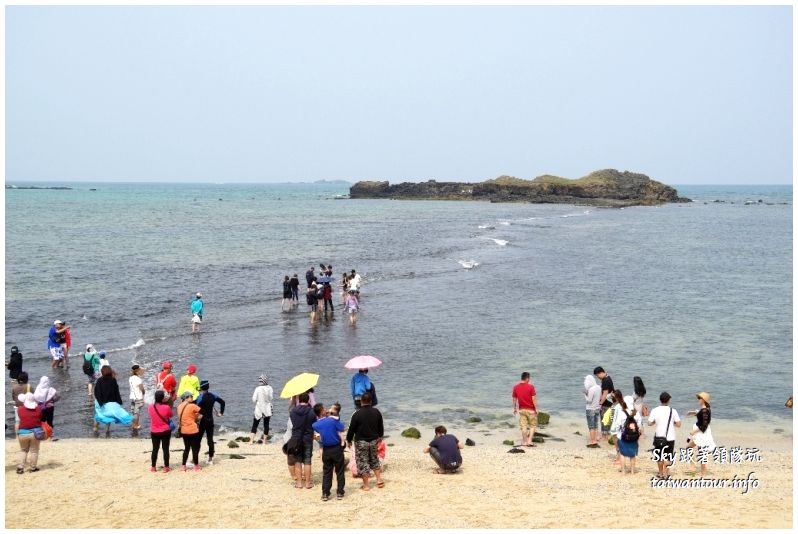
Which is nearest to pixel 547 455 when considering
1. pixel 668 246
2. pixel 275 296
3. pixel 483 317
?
pixel 483 317

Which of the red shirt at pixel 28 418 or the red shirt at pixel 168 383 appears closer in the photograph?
the red shirt at pixel 28 418

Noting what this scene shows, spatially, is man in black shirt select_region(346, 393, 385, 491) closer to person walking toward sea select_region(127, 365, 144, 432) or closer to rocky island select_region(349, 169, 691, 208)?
person walking toward sea select_region(127, 365, 144, 432)

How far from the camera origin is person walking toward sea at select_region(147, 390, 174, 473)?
11143 millimetres

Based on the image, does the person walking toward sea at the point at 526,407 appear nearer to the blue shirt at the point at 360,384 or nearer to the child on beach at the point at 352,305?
the blue shirt at the point at 360,384

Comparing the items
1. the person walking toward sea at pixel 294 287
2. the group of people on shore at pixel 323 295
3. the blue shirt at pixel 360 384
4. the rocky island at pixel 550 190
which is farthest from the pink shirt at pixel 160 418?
the rocky island at pixel 550 190

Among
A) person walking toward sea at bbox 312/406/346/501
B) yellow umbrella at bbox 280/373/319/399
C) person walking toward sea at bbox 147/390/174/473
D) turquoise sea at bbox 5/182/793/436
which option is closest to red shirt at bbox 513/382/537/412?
turquoise sea at bbox 5/182/793/436

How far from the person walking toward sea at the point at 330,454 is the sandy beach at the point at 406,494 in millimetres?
226

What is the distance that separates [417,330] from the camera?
23.9 metres

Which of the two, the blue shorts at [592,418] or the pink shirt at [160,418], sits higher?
the pink shirt at [160,418]

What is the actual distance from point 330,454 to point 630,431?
4.63 metres

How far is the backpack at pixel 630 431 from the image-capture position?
11125 mm

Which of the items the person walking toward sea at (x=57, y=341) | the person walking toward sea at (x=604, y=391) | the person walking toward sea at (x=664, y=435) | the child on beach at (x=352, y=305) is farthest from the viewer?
the child on beach at (x=352, y=305)

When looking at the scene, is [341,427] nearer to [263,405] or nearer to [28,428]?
[263,405]

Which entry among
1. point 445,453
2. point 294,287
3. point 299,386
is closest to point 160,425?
point 299,386
